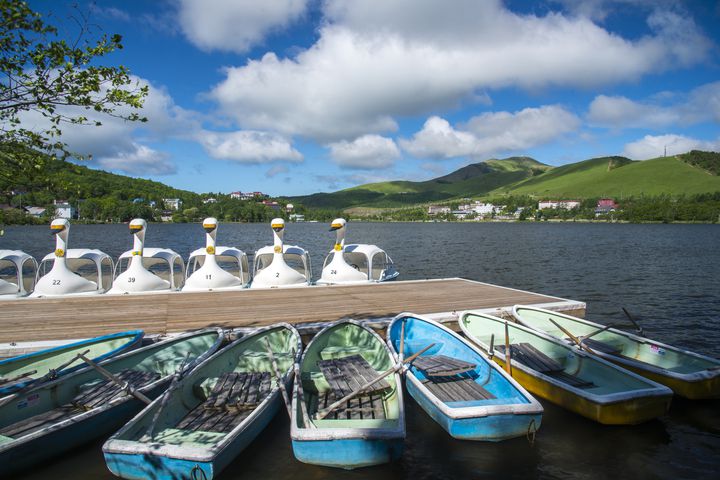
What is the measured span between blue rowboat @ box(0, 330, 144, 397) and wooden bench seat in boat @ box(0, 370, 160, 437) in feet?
1.69

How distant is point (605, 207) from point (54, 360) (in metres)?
175

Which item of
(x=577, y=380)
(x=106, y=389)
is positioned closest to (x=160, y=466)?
(x=106, y=389)

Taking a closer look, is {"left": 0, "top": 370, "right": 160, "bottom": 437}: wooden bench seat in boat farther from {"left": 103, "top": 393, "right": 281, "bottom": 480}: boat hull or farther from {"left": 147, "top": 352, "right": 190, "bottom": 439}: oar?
{"left": 103, "top": 393, "right": 281, "bottom": 480}: boat hull

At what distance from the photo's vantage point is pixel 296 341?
920 centimetres

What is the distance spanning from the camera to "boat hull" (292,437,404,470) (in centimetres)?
558

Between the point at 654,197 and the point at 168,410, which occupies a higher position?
the point at 654,197

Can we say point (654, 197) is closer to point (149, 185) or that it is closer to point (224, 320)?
point (224, 320)

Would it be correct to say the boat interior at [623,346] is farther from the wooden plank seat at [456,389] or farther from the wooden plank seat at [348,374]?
the wooden plank seat at [348,374]

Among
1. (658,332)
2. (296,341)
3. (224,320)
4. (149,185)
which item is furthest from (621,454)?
(149,185)

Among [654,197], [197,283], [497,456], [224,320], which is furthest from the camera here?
[654,197]

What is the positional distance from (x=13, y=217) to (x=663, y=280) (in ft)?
112

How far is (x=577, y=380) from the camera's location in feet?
26.9

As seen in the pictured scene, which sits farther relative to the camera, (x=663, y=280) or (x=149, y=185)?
(x=149, y=185)

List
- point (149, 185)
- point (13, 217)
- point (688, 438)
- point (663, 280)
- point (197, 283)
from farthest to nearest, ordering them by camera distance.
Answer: point (149, 185)
point (663, 280)
point (197, 283)
point (688, 438)
point (13, 217)
